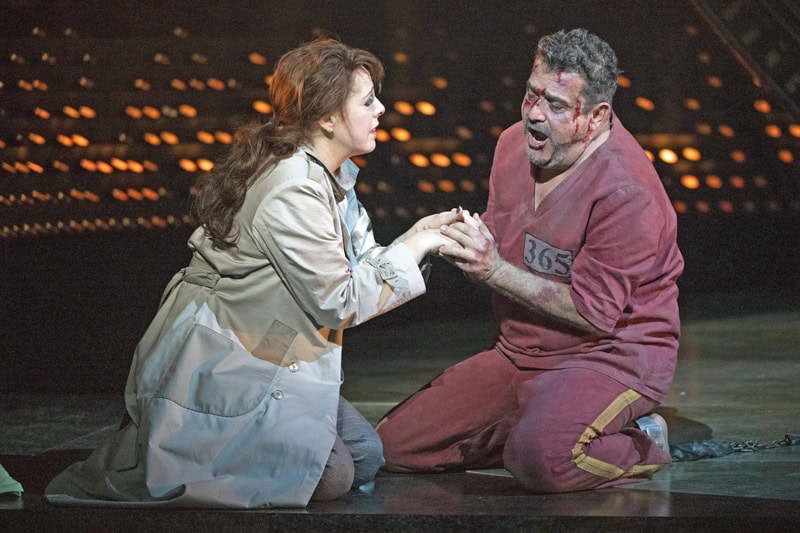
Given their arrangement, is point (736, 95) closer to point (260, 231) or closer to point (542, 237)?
point (542, 237)

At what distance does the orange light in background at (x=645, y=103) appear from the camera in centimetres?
579

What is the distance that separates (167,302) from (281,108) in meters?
0.59

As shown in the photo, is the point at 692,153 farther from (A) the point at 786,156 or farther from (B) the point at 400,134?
(B) the point at 400,134

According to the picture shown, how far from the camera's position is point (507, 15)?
551 centimetres

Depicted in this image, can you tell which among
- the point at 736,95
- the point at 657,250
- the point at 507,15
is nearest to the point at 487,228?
the point at 657,250

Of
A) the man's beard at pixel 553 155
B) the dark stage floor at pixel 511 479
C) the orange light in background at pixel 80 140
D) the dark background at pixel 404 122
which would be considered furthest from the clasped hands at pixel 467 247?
the orange light in background at pixel 80 140

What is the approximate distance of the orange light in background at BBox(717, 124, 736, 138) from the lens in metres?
5.90

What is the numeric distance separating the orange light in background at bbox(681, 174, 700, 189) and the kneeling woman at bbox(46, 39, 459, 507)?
10.4ft

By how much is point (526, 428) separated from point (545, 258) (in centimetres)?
50

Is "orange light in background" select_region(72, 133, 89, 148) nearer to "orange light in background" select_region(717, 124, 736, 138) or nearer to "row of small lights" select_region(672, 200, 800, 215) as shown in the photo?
"row of small lights" select_region(672, 200, 800, 215)

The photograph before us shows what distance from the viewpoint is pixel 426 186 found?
5906 millimetres

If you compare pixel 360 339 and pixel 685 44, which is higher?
pixel 685 44

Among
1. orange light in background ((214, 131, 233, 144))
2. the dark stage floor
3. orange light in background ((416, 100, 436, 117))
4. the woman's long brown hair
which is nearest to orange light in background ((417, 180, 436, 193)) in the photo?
orange light in background ((416, 100, 436, 117))

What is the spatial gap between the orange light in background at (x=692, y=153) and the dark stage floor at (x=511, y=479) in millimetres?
866
